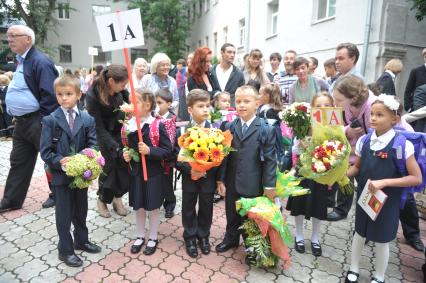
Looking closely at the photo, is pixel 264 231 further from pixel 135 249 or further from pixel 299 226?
pixel 135 249

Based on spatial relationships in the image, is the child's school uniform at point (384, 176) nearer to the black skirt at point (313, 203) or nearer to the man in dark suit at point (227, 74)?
the black skirt at point (313, 203)

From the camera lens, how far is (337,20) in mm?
10133

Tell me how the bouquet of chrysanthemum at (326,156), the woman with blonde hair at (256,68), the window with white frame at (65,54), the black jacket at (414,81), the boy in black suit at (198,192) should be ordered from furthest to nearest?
the window with white frame at (65,54)
the black jacket at (414,81)
the woman with blonde hair at (256,68)
the boy in black suit at (198,192)
the bouquet of chrysanthemum at (326,156)

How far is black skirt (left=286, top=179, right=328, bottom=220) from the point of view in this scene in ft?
11.1

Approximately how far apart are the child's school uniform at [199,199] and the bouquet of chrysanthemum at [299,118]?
0.85 metres

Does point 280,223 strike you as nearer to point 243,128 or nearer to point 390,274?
point 243,128

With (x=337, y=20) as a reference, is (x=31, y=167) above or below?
below

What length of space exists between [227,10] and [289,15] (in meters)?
8.11

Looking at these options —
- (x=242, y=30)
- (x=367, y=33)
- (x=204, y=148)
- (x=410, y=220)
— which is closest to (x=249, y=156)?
(x=204, y=148)

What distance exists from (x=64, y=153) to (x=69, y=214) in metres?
0.60

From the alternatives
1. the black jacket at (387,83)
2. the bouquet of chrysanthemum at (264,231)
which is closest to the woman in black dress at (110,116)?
the bouquet of chrysanthemum at (264,231)

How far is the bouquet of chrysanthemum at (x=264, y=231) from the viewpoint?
2969 millimetres

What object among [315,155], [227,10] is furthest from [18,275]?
[227,10]

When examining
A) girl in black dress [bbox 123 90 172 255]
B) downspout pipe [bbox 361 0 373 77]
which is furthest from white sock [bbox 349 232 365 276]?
downspout pipe [bbox 361 0 373 77]
